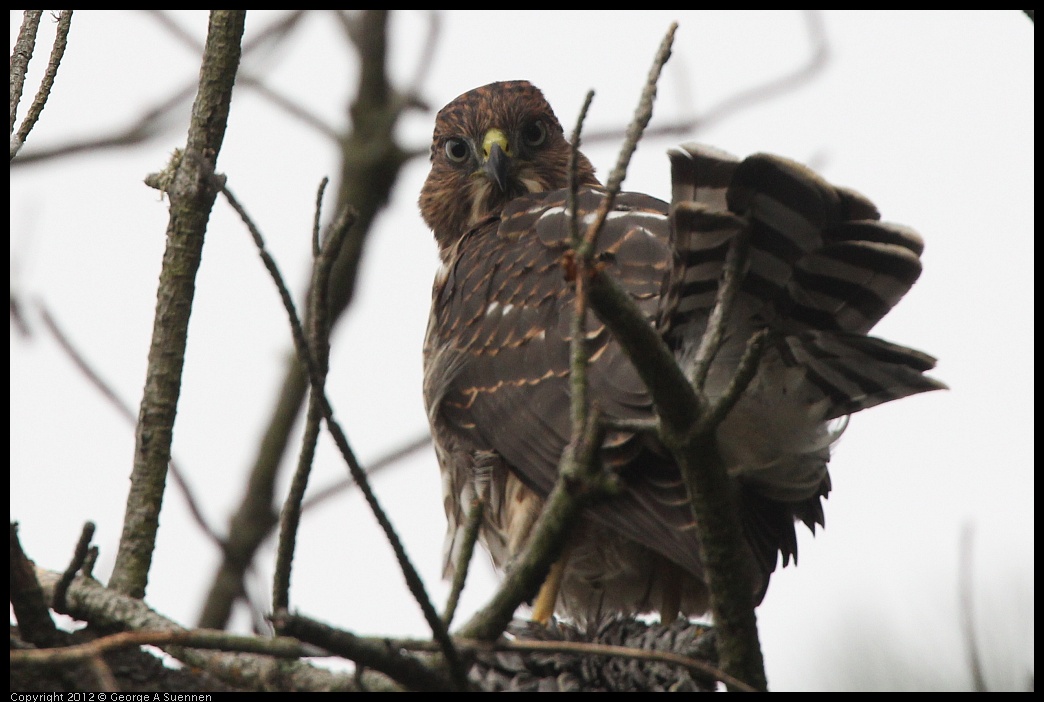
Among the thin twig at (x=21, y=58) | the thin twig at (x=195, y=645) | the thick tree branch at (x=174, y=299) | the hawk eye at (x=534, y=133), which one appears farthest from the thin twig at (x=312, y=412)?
the hawk eye at (x=534, y=133)

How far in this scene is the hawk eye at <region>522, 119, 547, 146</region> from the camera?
5.43 meters

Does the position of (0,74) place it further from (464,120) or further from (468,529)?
A: (464,120)

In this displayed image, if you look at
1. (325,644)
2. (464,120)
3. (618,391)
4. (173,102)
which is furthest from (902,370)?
(173,102)

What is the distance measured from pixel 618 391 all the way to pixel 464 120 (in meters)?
2.32

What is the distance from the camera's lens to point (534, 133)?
548 cm

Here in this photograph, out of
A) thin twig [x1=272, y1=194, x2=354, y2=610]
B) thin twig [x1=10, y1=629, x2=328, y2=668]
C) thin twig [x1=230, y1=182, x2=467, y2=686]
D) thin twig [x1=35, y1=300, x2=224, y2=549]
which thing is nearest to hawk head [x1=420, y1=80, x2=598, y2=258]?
thin twig [x1=35, y1=300, x2=224, y2=549]

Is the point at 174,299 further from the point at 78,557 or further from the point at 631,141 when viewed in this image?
the point at 631,141

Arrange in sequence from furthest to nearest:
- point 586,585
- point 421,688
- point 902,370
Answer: point 586,585
point 902,370
point 421,688

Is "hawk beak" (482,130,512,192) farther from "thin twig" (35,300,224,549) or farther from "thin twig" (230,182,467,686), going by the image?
"thin twig" (230,182,467,686)

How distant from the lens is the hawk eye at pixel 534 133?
5.43 meters

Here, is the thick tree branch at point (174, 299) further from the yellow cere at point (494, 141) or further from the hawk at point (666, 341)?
the yellow cere at point (494, 141)

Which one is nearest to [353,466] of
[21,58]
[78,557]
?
[78,557]

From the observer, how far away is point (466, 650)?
2.22 m

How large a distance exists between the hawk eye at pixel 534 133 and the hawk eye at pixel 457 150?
0.28 metres
